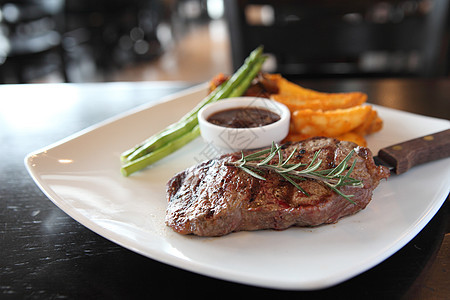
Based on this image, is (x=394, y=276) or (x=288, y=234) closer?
(x=394, y=276)

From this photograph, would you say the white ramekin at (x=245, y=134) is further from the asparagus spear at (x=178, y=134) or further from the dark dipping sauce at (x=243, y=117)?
the asparagus spear at (x=178, y=134)

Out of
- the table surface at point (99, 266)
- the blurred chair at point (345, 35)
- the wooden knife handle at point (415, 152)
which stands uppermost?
the blurred chair at point (345, 35)

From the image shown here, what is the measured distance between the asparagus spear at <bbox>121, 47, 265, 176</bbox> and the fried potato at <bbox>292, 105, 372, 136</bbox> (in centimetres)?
54

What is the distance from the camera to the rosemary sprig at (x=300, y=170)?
1378 mm

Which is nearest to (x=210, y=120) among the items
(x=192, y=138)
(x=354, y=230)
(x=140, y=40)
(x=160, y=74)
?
(x=192, y=138)

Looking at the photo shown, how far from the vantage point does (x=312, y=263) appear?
1229 millimetres

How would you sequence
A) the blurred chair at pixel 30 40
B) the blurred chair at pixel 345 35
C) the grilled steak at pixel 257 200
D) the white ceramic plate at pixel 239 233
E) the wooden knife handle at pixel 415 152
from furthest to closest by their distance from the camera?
the blurred chair at pixel 30 40 → the blurred chair at pixel 345 35 → the wooden knife handle at pixel 415 152 → the grilled steak at pixel 257 200 → the white ceramic plate at pixel 239 233

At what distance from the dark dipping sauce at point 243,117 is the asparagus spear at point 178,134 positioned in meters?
0.17

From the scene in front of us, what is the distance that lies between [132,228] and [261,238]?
0.47m

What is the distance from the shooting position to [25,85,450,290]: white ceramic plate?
120 centimetres

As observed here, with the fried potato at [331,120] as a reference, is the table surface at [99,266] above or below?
below

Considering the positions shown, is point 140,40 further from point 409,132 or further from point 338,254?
point 338,254

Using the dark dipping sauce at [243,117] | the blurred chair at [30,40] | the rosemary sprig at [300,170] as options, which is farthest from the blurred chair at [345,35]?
the blurred chair at [30,40]

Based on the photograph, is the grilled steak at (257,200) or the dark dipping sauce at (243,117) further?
the dark dipping sauce at (243,117)
